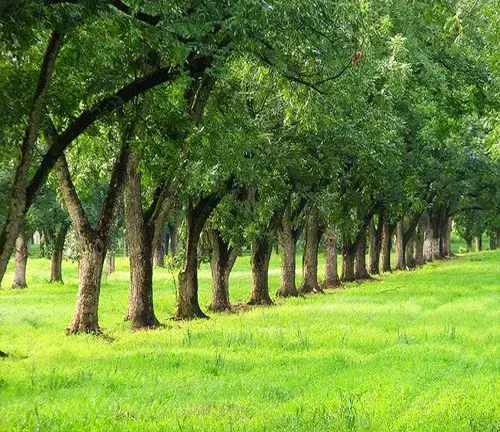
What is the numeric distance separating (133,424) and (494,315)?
1621 centimetres

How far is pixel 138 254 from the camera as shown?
2055 centimetres

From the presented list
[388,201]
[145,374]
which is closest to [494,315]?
[145,374]

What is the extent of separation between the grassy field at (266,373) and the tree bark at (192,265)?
1303 millimetres

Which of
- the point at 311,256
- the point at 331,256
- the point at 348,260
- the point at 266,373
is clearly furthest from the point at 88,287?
the point at 348,260

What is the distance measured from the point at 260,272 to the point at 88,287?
12062 millimetres

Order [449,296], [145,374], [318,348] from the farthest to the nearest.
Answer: [449,296], [318,348], [145,374]

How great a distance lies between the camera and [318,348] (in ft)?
52.1

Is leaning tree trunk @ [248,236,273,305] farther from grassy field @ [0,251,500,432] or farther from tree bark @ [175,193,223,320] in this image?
tree bark @ [175,193,223,320]

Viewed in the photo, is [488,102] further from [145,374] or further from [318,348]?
[145,374]

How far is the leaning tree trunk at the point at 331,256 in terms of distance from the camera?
39594 mm

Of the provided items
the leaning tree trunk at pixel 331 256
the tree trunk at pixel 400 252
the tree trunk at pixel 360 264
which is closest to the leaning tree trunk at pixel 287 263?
the leaning tree trunk at pixel 331 256

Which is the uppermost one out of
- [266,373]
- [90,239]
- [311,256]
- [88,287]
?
[90,239]

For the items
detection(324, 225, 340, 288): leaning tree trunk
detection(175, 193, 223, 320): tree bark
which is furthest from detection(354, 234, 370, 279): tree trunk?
detection(175, 193, 223, 320): tree bark

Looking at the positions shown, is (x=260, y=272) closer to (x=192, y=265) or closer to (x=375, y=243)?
(x=192, y=265)
